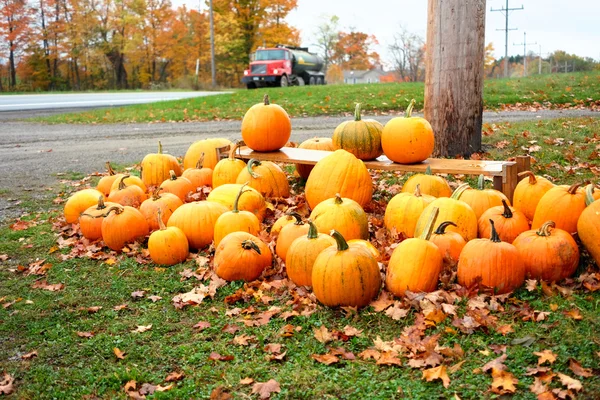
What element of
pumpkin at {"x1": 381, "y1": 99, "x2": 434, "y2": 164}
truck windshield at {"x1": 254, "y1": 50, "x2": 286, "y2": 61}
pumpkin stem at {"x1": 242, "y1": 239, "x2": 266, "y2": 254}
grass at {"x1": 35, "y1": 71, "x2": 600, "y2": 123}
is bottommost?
pumpkin stem at {"x1": 242, "y1": 239, "x2": 266, "y2": 254}

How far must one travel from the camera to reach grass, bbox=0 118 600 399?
304cm

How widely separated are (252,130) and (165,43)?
1737 inches

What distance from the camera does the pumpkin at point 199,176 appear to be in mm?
6832

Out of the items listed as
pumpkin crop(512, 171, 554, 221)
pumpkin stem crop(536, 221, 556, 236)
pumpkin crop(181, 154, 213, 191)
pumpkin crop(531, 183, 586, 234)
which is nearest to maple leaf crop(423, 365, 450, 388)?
pumpkin stem crop(536, 221, 556, 236)

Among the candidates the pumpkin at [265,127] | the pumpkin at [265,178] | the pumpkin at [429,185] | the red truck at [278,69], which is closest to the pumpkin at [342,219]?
the pumpkin at [429,185]

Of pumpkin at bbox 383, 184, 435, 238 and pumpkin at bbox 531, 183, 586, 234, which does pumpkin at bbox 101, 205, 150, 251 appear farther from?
pumpkin at bbox 531, 183, 586, 234

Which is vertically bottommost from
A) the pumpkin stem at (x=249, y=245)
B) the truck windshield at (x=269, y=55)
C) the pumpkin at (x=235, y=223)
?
the pumpkin stem at (x=249, y=245)

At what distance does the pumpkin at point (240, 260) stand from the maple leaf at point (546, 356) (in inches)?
83.4

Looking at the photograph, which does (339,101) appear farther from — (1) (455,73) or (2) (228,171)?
(2) (228,171)

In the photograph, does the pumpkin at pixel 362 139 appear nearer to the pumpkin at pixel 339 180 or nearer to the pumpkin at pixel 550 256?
the pumpkin at pixel 339 180

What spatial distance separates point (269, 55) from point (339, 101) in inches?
571

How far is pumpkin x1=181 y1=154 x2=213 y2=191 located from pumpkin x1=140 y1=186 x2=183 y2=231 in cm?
93

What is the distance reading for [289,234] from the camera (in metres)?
4.62

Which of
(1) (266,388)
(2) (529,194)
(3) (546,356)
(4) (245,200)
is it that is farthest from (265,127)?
(3) (546,356)
